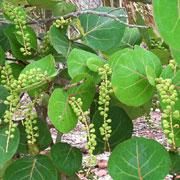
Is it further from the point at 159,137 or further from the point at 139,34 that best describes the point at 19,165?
the point at 159,137

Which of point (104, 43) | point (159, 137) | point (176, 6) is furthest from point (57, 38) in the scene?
point (159, 137)

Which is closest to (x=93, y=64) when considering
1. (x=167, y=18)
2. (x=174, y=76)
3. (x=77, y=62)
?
(x=77, y=62)

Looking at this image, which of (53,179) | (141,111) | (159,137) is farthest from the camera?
(159,137)

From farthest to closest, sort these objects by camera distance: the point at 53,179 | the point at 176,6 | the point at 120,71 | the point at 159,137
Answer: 1. the point at 159,137
2. the point at 53,179
3. the point at 120,71
4. the point at 176,6

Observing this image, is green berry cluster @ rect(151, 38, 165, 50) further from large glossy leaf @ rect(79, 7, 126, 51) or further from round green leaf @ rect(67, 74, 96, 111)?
round green leaf @ rect(67, 74, 96, 111)

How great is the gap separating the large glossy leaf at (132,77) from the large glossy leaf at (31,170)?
26 centimetres

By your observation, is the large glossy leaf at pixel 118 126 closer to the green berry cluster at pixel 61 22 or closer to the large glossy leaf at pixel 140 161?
the large glossy leaf at pixel 140 161

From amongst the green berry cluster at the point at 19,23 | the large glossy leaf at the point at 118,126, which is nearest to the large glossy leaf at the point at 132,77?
the large glossy leaf at the point at 118,126

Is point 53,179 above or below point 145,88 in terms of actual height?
below

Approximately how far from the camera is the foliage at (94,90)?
433 mm

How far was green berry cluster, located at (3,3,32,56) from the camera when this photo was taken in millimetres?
591

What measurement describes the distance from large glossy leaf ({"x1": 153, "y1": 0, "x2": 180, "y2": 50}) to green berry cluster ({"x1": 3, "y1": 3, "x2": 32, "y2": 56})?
0.38m

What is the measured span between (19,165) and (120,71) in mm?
325

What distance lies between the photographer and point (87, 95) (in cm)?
53
